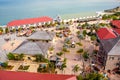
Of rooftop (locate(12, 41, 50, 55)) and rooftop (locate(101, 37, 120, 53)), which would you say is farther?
rooftop (locate(12, 41, 50, 55))

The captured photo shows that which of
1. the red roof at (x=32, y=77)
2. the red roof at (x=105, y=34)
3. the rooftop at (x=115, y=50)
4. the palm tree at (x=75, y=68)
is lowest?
the palm tree at (x=75, y=68)

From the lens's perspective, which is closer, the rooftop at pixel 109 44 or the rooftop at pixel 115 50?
the rooftop at pixel 115 50

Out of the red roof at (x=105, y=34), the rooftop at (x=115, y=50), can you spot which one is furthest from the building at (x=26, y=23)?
the rooftop at (x=115, y=50)

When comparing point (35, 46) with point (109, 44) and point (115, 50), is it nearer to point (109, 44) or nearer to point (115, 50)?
point (109, 44)

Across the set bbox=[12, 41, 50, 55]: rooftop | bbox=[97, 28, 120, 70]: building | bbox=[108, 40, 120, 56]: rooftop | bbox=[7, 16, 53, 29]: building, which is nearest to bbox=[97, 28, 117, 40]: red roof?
bbox=[97, 28, 120, 70]: building

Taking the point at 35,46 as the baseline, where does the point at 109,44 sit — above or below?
above

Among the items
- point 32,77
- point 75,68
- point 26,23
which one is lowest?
point 75,68

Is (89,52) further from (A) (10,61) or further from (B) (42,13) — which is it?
(B) (42,13)

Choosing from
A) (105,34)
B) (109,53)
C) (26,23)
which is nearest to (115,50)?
(109,53)

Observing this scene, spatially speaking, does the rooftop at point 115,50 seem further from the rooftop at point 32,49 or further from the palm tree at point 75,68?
the rooftop at point 32,49

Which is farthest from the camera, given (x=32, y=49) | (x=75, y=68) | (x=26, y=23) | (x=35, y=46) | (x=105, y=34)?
(x=26, y=23)

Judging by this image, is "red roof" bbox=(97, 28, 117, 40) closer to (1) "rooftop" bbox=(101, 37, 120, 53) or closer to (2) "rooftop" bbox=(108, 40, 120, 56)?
(1) "rooftop" bbox=(101, 37, 120, 53)

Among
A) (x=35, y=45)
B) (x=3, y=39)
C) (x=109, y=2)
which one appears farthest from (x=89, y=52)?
(x=109, y=2)
